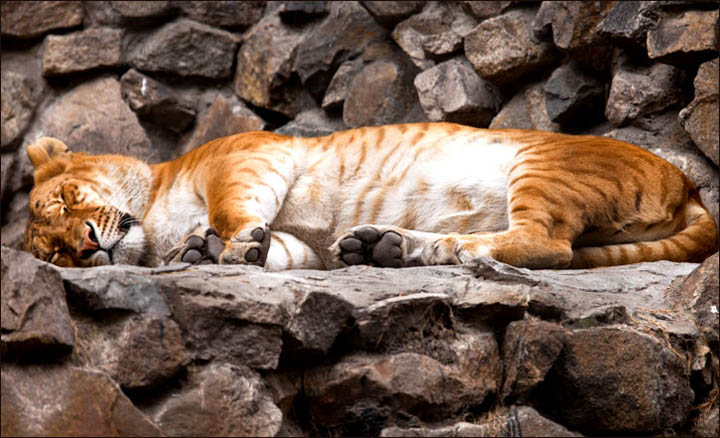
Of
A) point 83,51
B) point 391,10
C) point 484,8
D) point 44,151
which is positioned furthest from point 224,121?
point 484,8

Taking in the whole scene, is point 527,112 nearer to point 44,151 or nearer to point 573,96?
point 573,96

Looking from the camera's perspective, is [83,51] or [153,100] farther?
[83,51]

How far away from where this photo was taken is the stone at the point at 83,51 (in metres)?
6.16

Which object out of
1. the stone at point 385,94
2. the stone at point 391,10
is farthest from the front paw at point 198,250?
the stone at point 391,10

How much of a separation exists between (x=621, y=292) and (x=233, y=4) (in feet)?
12.4

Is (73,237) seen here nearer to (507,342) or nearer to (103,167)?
(103,167)

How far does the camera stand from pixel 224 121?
6008 millimetres

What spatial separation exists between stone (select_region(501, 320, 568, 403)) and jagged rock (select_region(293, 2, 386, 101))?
10.6ft

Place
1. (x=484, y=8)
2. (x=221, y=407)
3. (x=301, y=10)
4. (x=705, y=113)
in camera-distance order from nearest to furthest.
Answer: (x=221, y=407), (x=705, y=113), (x=484, y=8), (x=301, y=10)

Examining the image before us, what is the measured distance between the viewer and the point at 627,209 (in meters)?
3.78

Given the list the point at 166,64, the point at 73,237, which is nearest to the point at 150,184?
the point at 73,237

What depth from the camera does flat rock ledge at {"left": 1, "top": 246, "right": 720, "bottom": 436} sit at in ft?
7.42

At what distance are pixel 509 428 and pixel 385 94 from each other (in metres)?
3.24

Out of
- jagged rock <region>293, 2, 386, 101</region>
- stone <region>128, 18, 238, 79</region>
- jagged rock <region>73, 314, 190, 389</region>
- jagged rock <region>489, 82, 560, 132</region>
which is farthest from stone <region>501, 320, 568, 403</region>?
stone <region>128, 18, 238, 79</region>
